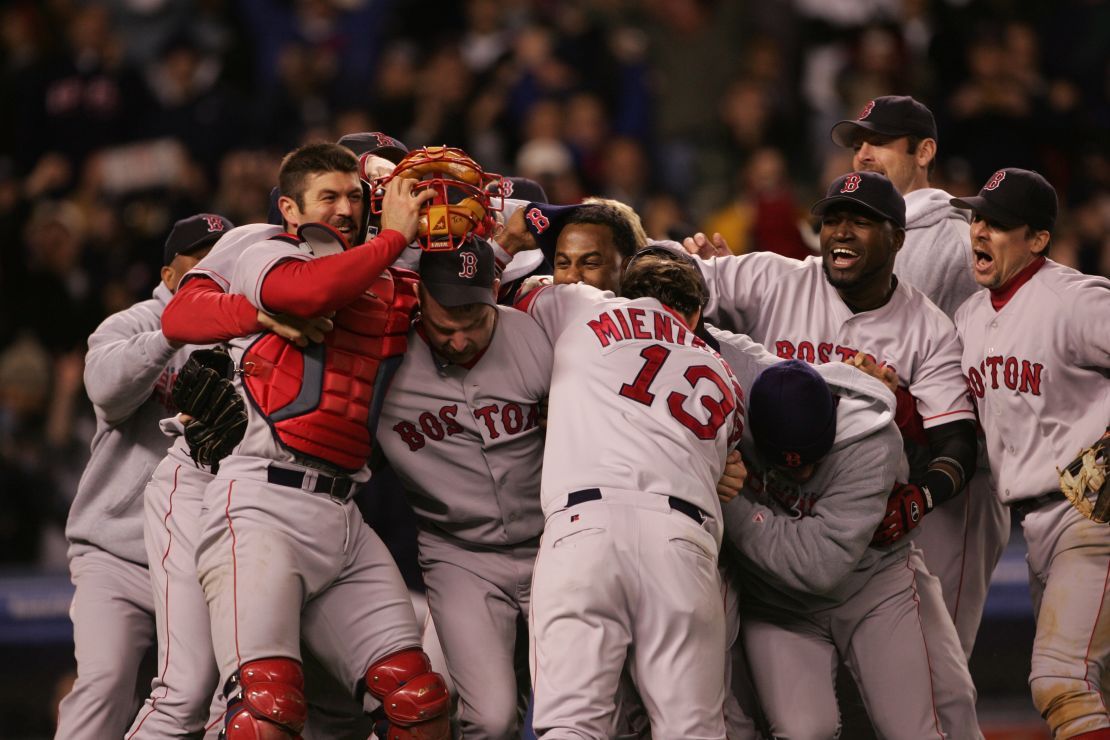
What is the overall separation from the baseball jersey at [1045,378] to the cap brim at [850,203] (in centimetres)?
53

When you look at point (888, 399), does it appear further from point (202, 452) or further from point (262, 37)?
point (262, 37)

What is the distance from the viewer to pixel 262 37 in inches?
456

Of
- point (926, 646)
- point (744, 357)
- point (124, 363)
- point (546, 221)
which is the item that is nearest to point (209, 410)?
point (124, 363)

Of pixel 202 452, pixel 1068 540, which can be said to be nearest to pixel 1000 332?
pixel 1068 540

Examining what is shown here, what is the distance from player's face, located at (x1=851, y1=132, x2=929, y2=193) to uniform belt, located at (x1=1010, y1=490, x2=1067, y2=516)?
1501 millimetres

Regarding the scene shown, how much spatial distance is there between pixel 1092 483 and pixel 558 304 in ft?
6.21

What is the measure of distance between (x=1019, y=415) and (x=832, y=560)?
0.93 meters

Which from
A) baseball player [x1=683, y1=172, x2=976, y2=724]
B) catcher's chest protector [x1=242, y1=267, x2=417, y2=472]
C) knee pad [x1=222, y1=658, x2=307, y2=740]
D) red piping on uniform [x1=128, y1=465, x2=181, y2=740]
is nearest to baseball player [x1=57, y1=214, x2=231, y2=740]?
red piping on uniform [x1=128, y1=465, x2=181, y2=740]

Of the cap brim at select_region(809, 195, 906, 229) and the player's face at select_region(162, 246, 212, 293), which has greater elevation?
the cap brim at select_region(809, 195, 906, 229)

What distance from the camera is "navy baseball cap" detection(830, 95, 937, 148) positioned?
624cm

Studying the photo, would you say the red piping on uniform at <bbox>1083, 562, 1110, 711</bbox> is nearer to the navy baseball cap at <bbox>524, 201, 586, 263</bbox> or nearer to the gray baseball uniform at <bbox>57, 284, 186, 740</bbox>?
the navy baseball cap at <bbox>524, 201, 586, 263</bbox>

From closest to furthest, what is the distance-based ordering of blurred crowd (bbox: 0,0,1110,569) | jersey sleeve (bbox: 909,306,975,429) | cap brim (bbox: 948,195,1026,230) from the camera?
cap brim (bbox: 948,195,1026,230) < jersey sleeve (bbox: 909,306,975,429) < blurred crowd (bbox: 0,0,1110,569)

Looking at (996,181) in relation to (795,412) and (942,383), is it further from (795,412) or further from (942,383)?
(795,412)

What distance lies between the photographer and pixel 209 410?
5.06 meters
